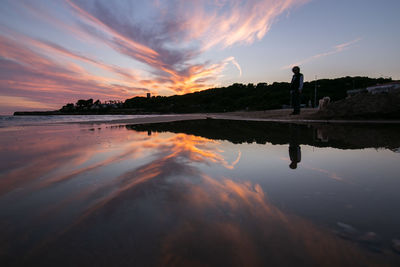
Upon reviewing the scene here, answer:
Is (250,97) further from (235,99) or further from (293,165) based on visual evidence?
(293,165)

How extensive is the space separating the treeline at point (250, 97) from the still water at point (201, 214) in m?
43.0

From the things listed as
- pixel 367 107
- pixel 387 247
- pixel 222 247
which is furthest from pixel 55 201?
pixel 367 107

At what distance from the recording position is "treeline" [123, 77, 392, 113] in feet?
241

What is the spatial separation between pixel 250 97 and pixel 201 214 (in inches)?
3555

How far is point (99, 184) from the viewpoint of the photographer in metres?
3.33

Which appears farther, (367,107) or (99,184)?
(367,107)

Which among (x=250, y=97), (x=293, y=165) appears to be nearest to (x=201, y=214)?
(x=293, y=165)

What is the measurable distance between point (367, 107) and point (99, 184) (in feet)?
65.5

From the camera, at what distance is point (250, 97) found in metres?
87.6

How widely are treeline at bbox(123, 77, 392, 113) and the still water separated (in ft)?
141

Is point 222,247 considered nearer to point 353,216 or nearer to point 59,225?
point 353,216

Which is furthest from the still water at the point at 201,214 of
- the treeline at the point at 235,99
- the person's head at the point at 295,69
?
the treeline at the point at 235,99

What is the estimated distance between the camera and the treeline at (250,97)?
2889 inches

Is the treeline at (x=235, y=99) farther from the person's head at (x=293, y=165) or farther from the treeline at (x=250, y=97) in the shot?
the person's head at (x=293, y=165)
